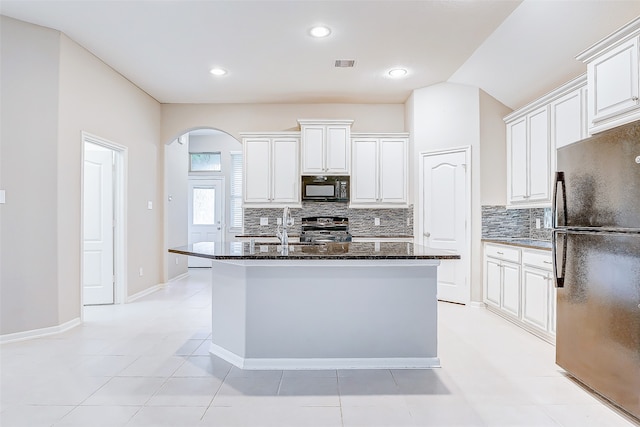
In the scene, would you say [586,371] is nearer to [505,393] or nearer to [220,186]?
[505,393]

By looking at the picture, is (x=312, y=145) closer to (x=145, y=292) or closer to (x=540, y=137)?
(x=540, y=137)

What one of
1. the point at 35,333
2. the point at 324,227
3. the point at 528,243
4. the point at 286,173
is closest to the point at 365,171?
the point at 324,227

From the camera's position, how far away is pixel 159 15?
3.32 meters

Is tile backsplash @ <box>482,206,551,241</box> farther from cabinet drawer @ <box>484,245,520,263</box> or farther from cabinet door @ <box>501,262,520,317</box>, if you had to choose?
cabinet door @ <box>501,262,520,317</box>

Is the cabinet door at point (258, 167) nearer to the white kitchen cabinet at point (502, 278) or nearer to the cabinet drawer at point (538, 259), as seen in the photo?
the white kitchen cabinet at point (502, 278)

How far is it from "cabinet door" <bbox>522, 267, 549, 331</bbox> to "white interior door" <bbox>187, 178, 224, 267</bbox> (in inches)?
233

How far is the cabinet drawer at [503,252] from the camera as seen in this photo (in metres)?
3.88

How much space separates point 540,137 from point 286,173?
10.5 feet

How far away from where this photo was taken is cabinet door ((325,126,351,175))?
533 centimetres

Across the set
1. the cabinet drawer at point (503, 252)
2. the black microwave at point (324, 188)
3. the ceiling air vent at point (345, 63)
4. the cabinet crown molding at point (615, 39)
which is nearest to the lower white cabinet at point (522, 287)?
the cabinet drawer at point (503, 252)

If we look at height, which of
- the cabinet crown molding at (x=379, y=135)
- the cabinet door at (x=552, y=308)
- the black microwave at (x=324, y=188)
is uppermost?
the cabinet crown molding at (x=379, y=135)

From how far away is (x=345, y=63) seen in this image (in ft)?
14.2

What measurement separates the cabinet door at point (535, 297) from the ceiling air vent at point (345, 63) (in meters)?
2.89

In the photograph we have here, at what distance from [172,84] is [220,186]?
314 centimetres
